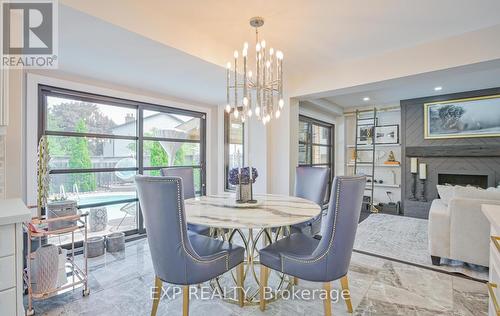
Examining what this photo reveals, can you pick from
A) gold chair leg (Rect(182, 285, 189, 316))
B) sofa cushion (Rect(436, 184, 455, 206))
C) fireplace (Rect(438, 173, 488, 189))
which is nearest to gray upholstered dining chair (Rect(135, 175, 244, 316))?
gold chair leg (Rect(182, 285, 189, 316))

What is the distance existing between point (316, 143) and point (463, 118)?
2.73m

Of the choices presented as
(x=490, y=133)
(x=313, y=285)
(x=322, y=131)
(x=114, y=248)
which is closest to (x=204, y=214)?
(x=313, y=285)

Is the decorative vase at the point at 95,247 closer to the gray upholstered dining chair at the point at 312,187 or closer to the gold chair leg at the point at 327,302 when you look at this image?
the gray upholstered dining chair at the point at 312,187

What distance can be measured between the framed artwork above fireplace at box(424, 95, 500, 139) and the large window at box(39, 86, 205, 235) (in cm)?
483

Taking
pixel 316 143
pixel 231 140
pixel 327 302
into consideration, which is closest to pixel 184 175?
pixel 231 140

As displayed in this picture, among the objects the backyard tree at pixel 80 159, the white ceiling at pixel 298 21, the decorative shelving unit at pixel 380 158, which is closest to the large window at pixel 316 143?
the decorative shelving unit at pixel 380 158

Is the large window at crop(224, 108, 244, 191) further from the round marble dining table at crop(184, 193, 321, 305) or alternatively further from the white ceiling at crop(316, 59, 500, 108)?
the round marble dining table at crop(184, 193, 321, 305)

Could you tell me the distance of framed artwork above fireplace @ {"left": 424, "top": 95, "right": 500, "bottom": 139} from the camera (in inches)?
170

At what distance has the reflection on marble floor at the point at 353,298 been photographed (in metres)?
1.85

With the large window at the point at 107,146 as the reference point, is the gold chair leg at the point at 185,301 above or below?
below

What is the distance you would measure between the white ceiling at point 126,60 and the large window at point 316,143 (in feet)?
7.09

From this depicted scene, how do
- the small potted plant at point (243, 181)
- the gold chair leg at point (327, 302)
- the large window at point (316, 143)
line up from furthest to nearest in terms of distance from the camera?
the large window at point (316, 143) < the small potted plant at point (243, 181) < the gold chair leg at point (327, 302)

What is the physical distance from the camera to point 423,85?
4129 mm

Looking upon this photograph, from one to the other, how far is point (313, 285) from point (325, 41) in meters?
2.51
